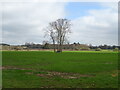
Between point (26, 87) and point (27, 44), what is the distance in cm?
16412

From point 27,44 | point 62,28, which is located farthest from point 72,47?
point 62,28

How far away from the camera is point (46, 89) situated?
35.3 feet

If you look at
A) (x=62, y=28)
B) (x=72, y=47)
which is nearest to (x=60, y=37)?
(x=62, y=28)

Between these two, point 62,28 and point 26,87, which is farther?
point 62,28

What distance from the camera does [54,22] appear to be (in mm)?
94750

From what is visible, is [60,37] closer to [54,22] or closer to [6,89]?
[54,22]

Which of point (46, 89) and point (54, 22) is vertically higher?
point (54, 22)

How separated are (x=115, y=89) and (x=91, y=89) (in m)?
1.38

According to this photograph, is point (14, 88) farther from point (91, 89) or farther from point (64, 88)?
point (91, 89)

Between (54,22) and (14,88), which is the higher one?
(54,22)

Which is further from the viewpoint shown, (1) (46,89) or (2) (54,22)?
(2) (54,22)

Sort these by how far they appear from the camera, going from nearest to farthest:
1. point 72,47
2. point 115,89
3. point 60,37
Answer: point 115,89 → point 60,37 → point 72,47

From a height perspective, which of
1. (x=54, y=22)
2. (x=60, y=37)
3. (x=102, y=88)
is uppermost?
(x=54, y=22)

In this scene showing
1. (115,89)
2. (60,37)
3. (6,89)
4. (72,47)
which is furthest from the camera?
(72,47)
